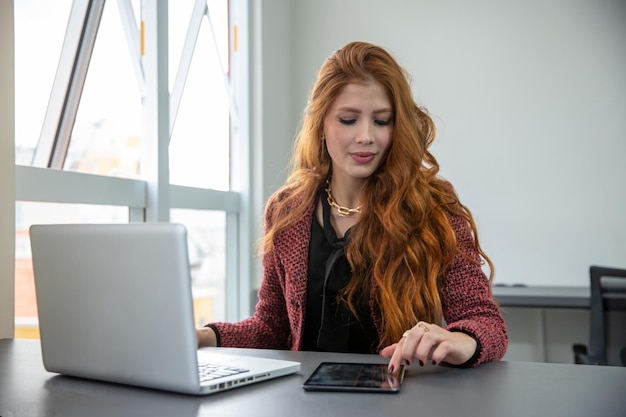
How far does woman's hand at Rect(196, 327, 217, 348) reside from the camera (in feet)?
4.78

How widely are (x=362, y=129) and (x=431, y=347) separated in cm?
72

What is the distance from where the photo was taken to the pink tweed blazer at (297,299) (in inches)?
56.3

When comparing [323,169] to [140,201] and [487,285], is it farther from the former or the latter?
[140,201]

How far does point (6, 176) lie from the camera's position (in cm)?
167

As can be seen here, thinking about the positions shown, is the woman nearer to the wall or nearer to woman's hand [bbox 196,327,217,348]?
woman's hand [bbox 196,327,217,348]

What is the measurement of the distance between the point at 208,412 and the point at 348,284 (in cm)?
78

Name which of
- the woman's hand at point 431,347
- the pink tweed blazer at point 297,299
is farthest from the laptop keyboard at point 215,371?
the pink tweed blazer at point 297,299

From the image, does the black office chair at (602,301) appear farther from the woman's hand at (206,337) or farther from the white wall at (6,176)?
the white wall at (6,176)

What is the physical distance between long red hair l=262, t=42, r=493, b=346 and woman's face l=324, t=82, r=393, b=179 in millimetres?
21

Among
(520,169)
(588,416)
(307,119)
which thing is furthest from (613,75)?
(588,416)

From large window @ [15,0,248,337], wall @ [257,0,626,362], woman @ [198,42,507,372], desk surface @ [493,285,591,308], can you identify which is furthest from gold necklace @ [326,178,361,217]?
wall @ [257,0,626,362]

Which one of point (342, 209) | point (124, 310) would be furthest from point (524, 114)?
point (124, 310)

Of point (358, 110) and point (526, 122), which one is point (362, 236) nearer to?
point (358, 110)

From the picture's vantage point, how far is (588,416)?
853 millimetres
